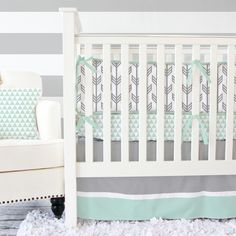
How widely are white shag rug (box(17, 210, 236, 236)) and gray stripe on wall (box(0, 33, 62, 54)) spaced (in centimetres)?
123

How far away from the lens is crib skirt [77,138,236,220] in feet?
5.57

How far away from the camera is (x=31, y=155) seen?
1.66m

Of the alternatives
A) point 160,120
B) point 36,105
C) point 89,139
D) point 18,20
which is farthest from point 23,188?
point 18,20

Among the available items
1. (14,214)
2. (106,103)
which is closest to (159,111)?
(106,103)

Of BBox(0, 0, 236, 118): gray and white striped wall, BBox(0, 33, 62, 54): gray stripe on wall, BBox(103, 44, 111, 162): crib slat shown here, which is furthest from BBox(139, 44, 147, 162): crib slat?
BBox(0, 33, 62, 54): gray stripe on wall

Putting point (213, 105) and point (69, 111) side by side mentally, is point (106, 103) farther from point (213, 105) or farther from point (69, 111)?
point (213, 105)

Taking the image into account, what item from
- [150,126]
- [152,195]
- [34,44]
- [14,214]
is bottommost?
[14,214]

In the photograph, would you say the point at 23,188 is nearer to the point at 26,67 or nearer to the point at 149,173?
the point at 149,173

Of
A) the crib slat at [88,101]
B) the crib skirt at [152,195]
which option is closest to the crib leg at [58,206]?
the crib skirt at [152,195]

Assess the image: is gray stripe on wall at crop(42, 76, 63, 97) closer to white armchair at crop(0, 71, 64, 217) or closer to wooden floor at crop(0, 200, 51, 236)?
wooden floor at crop(0, 200, 51, 236)

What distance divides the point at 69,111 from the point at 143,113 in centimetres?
32

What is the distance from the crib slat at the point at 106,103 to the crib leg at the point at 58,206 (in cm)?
32

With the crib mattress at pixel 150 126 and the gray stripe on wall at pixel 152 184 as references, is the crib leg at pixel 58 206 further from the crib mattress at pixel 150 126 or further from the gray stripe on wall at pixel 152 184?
the crib mattress at pixel 150 126

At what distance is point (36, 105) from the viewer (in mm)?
2043
